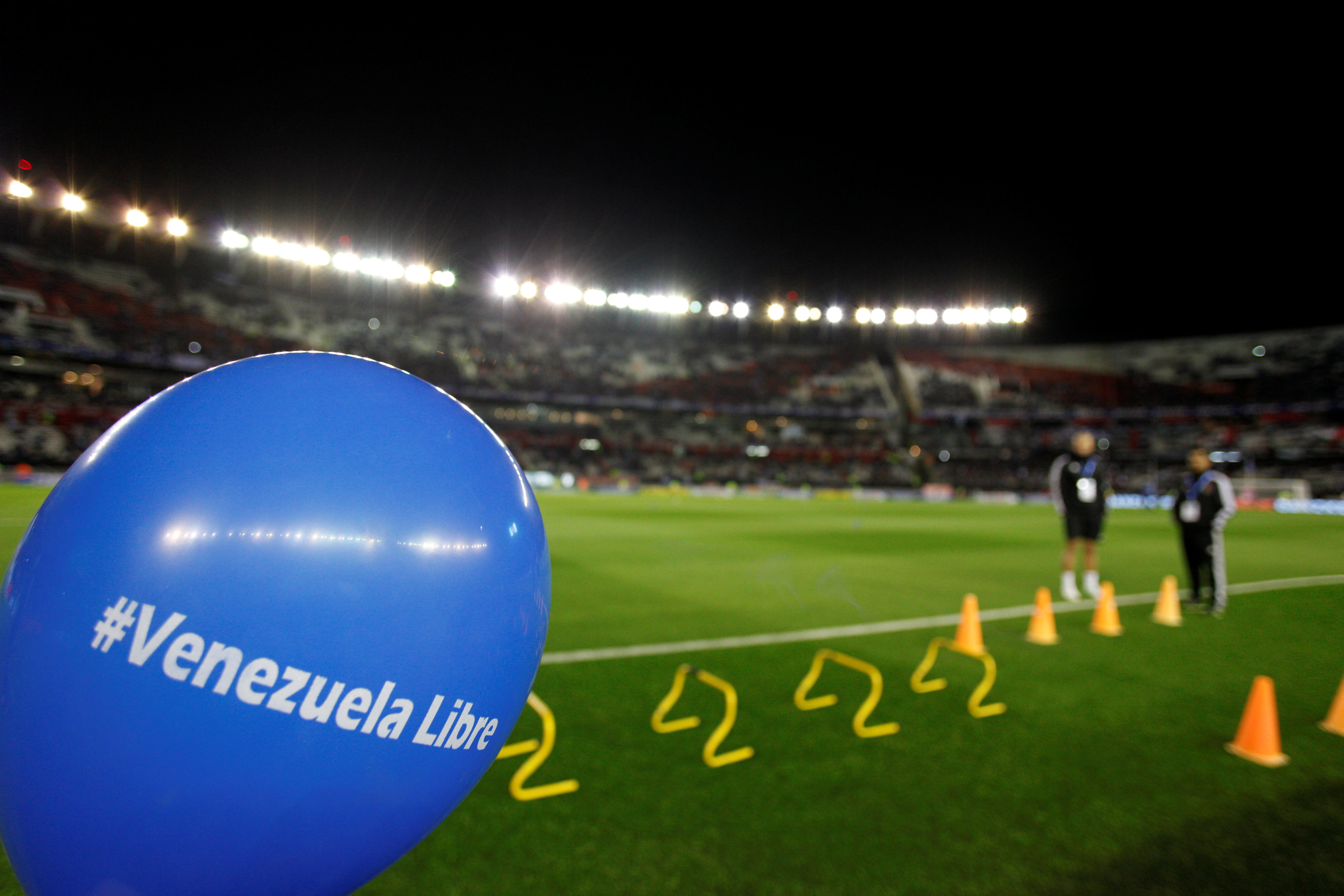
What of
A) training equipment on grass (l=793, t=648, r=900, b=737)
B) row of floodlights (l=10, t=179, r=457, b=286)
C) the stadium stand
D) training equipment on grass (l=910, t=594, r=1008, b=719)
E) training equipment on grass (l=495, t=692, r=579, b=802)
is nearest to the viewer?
training equipment on grass (l=495, t=692, r=579, b=802)

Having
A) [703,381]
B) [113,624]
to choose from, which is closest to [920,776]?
[113,624]

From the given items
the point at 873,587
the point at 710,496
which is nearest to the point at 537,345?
the point at 710,496

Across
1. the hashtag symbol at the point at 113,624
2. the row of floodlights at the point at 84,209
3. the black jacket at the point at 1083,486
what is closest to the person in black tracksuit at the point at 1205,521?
the black jacket at the point at 1083,486

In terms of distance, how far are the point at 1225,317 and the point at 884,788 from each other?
61779mm

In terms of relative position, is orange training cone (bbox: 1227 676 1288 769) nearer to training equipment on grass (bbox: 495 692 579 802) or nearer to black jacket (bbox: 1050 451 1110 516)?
training equipment on grass (bbox: 495 692 579 802)

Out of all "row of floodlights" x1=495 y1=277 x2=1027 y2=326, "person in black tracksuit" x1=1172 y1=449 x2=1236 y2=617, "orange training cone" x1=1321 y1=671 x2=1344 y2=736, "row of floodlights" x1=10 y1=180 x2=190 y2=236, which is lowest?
"orange training cone" x1=1321 y1=671 x2=1344 y2=736

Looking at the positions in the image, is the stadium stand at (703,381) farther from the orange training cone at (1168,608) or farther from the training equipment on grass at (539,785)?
the training equipment on grass at (539,785)

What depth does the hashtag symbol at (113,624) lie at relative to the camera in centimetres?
106

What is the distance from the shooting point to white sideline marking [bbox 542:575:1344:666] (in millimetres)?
5781

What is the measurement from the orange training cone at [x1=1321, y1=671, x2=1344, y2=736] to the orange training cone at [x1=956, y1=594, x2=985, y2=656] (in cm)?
218

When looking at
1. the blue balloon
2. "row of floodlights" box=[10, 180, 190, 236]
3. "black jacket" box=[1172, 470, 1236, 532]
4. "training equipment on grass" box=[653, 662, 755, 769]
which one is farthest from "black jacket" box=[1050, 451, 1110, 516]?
"row of floodlights" box=[10, 180, 190, 236]

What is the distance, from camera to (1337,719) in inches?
170

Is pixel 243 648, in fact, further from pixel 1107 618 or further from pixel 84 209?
pixel 84 209

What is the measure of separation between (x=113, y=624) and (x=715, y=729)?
371cm
